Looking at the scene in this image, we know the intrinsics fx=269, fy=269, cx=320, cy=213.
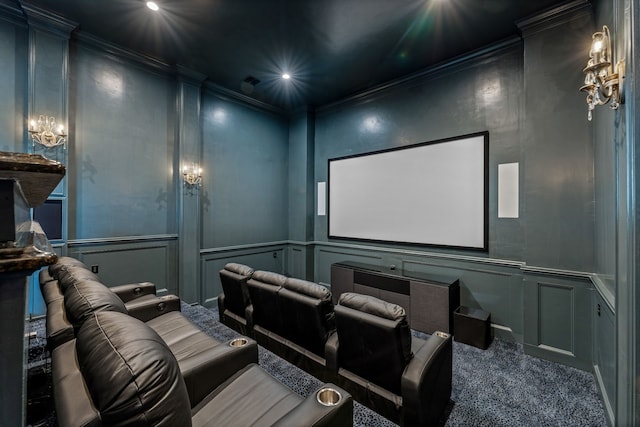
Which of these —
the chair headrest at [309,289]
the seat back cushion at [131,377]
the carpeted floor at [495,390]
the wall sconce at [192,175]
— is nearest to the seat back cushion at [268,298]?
the chair headrest at [309,289]

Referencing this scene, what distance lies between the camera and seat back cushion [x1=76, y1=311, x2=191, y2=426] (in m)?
0.74

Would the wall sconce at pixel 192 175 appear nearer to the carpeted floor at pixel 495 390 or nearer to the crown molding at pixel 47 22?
the crown molding at pixel 47 22

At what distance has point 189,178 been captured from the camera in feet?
13.0

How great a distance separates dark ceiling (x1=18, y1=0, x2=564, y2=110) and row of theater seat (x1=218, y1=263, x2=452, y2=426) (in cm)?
266

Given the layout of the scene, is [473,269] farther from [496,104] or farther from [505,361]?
[496,104]

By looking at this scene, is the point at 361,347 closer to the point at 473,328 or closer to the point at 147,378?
the point at 147,378

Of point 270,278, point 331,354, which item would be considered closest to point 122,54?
point 270,278

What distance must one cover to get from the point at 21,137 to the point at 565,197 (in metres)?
5.59

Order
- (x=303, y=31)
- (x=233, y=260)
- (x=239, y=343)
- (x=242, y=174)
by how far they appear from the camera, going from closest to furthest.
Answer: (x=239, y=343) → (x=303, y=31) → (x=233, y=260) → (x=242, y=174)

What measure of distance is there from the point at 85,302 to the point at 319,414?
1143 mm

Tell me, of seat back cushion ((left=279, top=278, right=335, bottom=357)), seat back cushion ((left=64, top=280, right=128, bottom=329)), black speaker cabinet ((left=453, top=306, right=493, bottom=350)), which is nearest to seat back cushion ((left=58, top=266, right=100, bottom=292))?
seat back cushion ((left=64, top=280, right=128, bottom=329))

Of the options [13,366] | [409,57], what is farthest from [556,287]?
[13,366]

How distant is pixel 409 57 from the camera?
3.52 meters

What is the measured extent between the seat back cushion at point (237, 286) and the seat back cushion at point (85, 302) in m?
1.27
